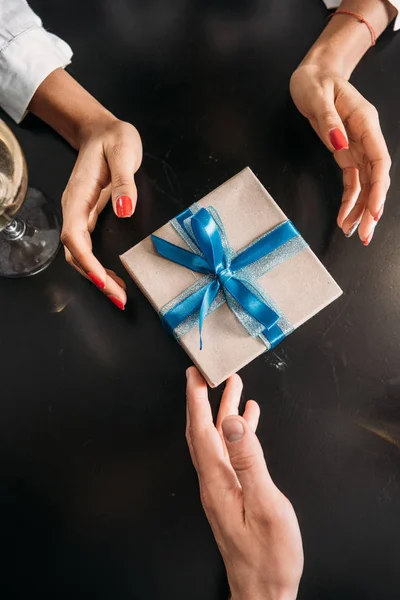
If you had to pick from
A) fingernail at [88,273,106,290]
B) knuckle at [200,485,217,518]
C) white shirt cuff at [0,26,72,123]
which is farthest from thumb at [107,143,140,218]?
knuckle at [200,485,217,518]

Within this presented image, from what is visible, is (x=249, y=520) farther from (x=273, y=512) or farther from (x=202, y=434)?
(x=202, y=434)

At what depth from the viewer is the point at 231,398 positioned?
89 cm

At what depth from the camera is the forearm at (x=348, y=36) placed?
944 mm

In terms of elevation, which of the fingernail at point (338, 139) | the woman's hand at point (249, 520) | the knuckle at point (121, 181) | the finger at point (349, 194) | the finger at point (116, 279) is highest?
the knuckle at point (121, 181)

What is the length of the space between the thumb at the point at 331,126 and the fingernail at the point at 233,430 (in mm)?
485

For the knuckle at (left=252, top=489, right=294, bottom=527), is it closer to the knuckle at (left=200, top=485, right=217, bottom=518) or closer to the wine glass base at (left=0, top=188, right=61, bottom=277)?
the knuckle at (left=200, top=485, right=217, bottom=518)

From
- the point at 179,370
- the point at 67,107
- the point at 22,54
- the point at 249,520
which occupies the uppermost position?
the point at 22,54

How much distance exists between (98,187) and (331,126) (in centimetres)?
41

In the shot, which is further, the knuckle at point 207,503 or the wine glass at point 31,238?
the wine glass at point 31,238

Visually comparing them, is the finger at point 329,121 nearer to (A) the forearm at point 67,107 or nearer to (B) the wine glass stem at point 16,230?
(A) the forearm at point 67,107

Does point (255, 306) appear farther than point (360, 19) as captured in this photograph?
No

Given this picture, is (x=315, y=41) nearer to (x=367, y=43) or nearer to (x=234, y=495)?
(x=367, y=43)

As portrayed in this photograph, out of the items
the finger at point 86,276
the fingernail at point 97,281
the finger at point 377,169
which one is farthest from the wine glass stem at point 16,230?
the finger at point 377,169

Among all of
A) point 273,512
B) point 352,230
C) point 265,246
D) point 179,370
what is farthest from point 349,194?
point 273,512
